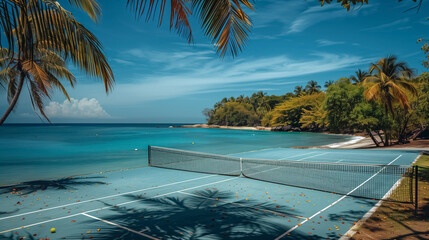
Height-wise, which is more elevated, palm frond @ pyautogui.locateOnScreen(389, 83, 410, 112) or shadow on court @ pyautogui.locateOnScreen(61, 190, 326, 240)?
palm frond @ pyautogui.locateOnScreen(389, 83, 410, 112)

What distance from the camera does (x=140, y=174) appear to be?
53.2 feet

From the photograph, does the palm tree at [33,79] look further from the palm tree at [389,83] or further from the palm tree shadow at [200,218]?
the palm tree at [389,83]

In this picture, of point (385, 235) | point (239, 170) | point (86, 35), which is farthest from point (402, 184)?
point (86, 35)

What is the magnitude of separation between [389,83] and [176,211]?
25.1 meters

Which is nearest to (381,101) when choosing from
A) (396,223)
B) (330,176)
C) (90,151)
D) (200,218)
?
(330,176)

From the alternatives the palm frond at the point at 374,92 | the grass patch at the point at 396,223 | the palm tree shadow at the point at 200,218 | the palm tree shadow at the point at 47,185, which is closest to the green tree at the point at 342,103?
the palm frond at the point at 374,92

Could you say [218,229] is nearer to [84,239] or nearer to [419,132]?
[84,239]

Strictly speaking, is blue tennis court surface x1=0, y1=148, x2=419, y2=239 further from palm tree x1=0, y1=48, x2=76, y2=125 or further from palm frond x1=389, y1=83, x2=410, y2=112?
palm frond x1=389, y1=83, x2=410, y2=112

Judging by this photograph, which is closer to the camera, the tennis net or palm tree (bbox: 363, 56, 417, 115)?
the tennis net

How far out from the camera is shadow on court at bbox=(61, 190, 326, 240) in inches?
269

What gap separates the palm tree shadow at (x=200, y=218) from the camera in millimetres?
6840

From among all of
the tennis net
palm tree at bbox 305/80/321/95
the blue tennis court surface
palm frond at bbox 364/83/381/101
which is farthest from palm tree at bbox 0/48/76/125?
palm tree at bbox 305/80/321/95

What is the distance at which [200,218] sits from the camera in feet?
26.3

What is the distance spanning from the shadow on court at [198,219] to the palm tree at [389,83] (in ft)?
71.3
